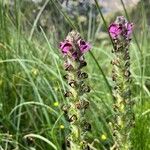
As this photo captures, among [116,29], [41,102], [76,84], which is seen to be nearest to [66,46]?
[76,84]

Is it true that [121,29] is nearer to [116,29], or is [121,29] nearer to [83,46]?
[116,29]

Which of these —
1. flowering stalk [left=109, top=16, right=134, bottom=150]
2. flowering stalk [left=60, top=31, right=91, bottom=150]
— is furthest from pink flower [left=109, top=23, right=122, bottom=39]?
flowering stalk [left=60, top=31, right=91, bottom=150]

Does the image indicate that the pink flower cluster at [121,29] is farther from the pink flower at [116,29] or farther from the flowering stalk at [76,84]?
the flowering stalk at [76,84]

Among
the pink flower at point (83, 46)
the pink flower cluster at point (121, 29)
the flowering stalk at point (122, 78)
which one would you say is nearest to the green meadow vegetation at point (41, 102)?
the flowering stalk at point (122, 78)

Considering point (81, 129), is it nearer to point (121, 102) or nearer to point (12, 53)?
point (121, 102)

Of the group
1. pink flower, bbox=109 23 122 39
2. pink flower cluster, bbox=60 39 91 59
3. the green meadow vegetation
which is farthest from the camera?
the green meadow vegetation

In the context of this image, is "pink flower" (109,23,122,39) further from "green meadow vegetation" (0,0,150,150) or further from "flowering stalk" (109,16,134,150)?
"green meadow vegetation" (0,0,150,150)
